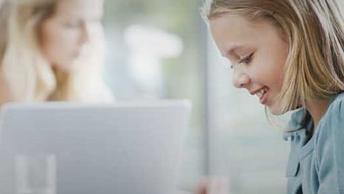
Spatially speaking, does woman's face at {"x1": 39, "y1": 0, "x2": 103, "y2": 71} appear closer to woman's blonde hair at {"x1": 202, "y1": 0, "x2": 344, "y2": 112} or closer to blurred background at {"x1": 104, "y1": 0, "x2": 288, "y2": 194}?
blurred background at {"x1": 104, "y1": 0, "x2": 288, "y2": 194}

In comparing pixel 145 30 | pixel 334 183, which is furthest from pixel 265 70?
pixel 145 30

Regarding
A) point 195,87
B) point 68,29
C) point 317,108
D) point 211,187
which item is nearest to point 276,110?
point 317,108

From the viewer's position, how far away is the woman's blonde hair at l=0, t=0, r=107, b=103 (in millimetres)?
1656

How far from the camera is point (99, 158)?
3.29 feet

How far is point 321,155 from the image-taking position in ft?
2.44

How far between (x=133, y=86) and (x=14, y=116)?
2.99 feet

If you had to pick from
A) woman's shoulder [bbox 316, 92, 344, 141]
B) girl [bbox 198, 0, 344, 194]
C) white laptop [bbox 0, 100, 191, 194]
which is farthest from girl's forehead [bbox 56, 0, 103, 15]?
woman's shoulder [bbox 316, 92, 344, 141]

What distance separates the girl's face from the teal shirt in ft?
0.17

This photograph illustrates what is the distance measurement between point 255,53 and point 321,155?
153mm

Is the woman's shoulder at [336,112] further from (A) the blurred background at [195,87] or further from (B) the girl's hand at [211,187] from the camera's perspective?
(B) the girl's hand at [211,187]

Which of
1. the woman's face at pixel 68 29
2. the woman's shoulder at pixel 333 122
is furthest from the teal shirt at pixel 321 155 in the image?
the woman's face at pixel 68 29

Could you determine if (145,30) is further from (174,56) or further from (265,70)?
(265,70)

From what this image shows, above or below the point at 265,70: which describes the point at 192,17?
above

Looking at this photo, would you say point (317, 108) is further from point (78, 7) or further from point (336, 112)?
point (78, 7)
